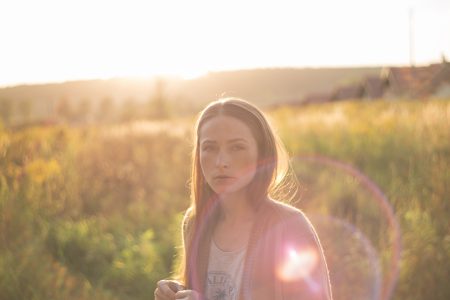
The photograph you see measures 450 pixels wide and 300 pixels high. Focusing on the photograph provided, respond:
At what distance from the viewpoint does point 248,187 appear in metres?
2.04

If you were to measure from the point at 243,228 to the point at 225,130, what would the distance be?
0.38 meters

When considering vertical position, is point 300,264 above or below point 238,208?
below

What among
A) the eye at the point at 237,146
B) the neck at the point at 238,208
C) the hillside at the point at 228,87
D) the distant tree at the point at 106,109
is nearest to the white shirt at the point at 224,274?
the neck at the point at 238,208

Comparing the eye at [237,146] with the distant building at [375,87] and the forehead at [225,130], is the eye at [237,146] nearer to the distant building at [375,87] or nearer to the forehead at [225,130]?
the forehead at [225,130]

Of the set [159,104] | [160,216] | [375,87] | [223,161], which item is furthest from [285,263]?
[159,104]

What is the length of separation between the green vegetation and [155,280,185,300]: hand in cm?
144

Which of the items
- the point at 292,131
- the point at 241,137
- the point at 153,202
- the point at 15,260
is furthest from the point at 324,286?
the point at 292,131

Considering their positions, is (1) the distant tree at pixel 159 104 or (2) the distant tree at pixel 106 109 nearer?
(1) the distant tree at pixel 159 104

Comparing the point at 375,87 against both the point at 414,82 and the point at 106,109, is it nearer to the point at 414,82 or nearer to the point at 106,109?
the point at 414,82

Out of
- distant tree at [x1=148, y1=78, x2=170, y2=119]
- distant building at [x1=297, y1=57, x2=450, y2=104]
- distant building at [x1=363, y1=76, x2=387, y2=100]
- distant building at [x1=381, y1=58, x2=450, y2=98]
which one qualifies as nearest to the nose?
distant building at [x1=297, y1=57, x2=450, y2=104]

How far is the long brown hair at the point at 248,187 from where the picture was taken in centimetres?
202

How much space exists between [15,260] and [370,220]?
3390 mm

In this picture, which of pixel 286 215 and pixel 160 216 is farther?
pixel 160 216

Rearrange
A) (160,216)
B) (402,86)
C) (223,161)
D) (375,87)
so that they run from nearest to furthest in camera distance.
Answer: (223,161) → (160,216) → (402,86) → (375,87)
